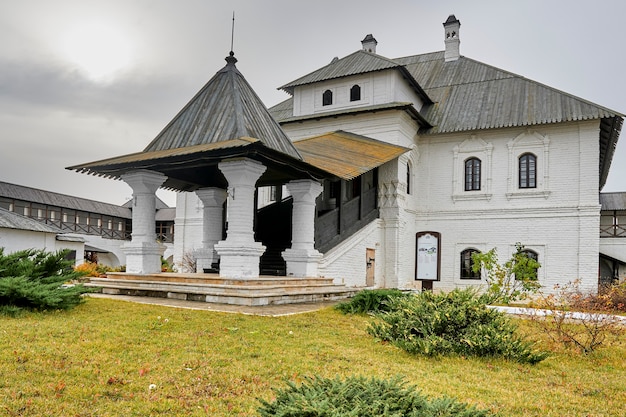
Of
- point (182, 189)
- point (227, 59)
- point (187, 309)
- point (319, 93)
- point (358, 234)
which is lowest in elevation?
point (187, 309)

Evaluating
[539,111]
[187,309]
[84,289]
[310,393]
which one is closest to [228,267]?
[187,309]

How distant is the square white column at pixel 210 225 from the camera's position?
15.7 metres

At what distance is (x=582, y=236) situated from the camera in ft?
66.5

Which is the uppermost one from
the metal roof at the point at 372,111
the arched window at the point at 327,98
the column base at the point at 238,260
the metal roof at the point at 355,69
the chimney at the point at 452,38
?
the chimney at the point at 452,38

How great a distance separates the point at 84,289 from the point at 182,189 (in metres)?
7.90

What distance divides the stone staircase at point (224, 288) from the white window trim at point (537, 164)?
441 inches

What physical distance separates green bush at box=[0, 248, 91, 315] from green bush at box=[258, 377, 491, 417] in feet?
20.5

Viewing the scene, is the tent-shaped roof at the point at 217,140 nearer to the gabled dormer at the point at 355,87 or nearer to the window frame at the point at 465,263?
the gabled dormer at the point at 355,87

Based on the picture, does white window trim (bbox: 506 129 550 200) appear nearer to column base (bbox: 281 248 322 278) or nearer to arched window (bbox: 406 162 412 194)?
arched window (bbox: 406 162 412 194)

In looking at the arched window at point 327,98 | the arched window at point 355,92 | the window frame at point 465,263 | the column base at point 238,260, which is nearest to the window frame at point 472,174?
the window frame at point 465,263

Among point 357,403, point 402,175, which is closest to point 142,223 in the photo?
point 357,403

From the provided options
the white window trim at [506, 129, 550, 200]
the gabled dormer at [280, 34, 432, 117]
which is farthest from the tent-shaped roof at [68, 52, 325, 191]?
the white window trim at [506, 129, 550, 200]

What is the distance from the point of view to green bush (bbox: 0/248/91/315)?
26.1 feet

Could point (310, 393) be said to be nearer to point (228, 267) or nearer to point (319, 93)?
point (228, 267)
